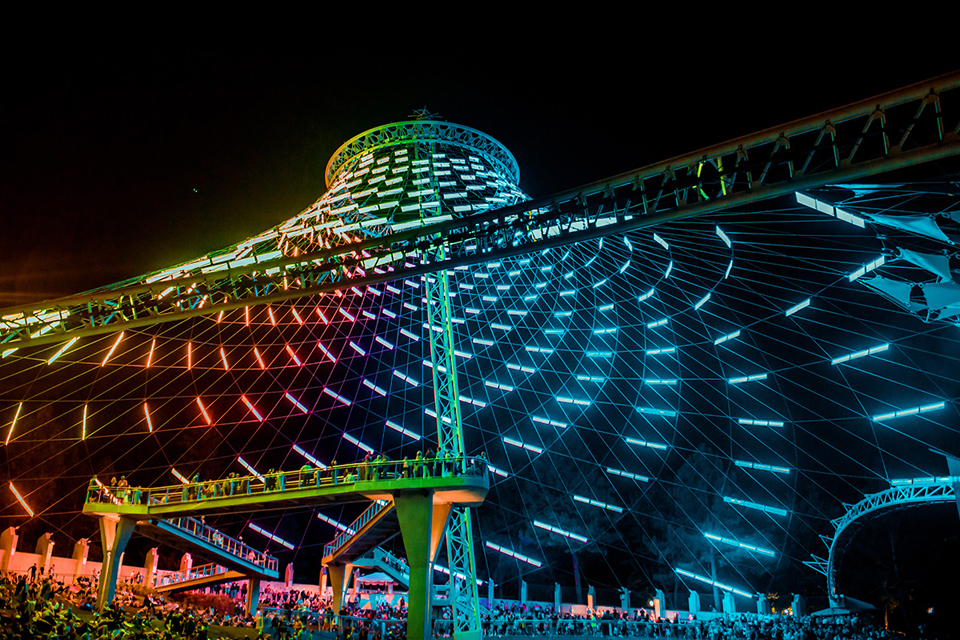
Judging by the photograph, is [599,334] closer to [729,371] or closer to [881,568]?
[729,371]

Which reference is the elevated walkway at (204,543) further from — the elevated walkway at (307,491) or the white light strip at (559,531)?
the white light strip at (559,531)

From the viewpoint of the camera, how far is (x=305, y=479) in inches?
1353

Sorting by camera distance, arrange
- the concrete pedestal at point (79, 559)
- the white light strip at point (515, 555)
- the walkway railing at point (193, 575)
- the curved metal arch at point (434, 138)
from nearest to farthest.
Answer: the concrete pedestal at point (79, 559) → the curved metal arch at point (434, 138) → the walkway railing at point (193, 575) → the white light strip at point (515, 555)

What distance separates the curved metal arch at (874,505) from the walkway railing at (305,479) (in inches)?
1176

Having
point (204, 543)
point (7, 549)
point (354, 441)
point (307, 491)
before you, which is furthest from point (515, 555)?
point (7, 549)

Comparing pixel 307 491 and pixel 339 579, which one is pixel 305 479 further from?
pixel 339 579

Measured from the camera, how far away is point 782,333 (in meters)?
51.4

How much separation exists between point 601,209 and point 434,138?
25.2 meters

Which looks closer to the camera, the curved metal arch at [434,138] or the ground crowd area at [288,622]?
the ground crowd area at [288,622]

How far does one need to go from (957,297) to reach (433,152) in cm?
3147

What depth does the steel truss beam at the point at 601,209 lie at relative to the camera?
1523 centimetres

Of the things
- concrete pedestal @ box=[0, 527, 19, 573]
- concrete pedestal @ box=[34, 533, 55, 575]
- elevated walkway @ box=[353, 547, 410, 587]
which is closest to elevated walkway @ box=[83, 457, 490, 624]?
elevated walkway @ box=[353, 547, 410, 587]

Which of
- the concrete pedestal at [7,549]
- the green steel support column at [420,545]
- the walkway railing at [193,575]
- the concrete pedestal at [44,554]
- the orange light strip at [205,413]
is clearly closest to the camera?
the green steel support column at [420,545]

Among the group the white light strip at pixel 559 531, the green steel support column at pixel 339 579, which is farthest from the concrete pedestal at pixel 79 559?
the white light strip at pixel 559 531
